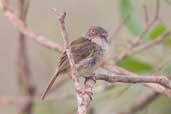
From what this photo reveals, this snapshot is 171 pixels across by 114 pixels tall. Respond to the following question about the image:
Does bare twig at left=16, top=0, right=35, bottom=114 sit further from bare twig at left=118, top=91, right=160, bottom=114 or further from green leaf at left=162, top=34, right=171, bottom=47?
green leaf at left=162, top=34, right=171, bottom=47

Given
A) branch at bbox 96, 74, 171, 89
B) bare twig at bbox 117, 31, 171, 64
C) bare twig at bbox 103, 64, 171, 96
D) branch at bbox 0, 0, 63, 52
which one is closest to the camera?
branch at bbox 96, 74, 171, 89

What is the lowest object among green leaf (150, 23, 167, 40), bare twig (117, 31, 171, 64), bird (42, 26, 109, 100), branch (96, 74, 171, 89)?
bare twig (117, 31, 171, 64)

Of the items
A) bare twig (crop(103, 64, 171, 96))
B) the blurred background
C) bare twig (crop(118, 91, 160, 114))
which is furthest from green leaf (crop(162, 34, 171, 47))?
bare twig (crop(103, 64, 171, 96))

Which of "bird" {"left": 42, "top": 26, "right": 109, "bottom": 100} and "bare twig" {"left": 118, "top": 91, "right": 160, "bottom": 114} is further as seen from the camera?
"bare twig" {"left": 118, "top": 91, "right": 160, "bottom": 114}

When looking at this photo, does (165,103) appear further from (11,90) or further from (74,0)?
(11,90)

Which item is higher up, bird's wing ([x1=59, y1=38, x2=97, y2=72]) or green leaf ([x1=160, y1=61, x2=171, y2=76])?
bird's wing ([x1=59, y1=38, x2=97, y2=72])

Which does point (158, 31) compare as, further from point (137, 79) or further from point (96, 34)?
point (137, 79)
